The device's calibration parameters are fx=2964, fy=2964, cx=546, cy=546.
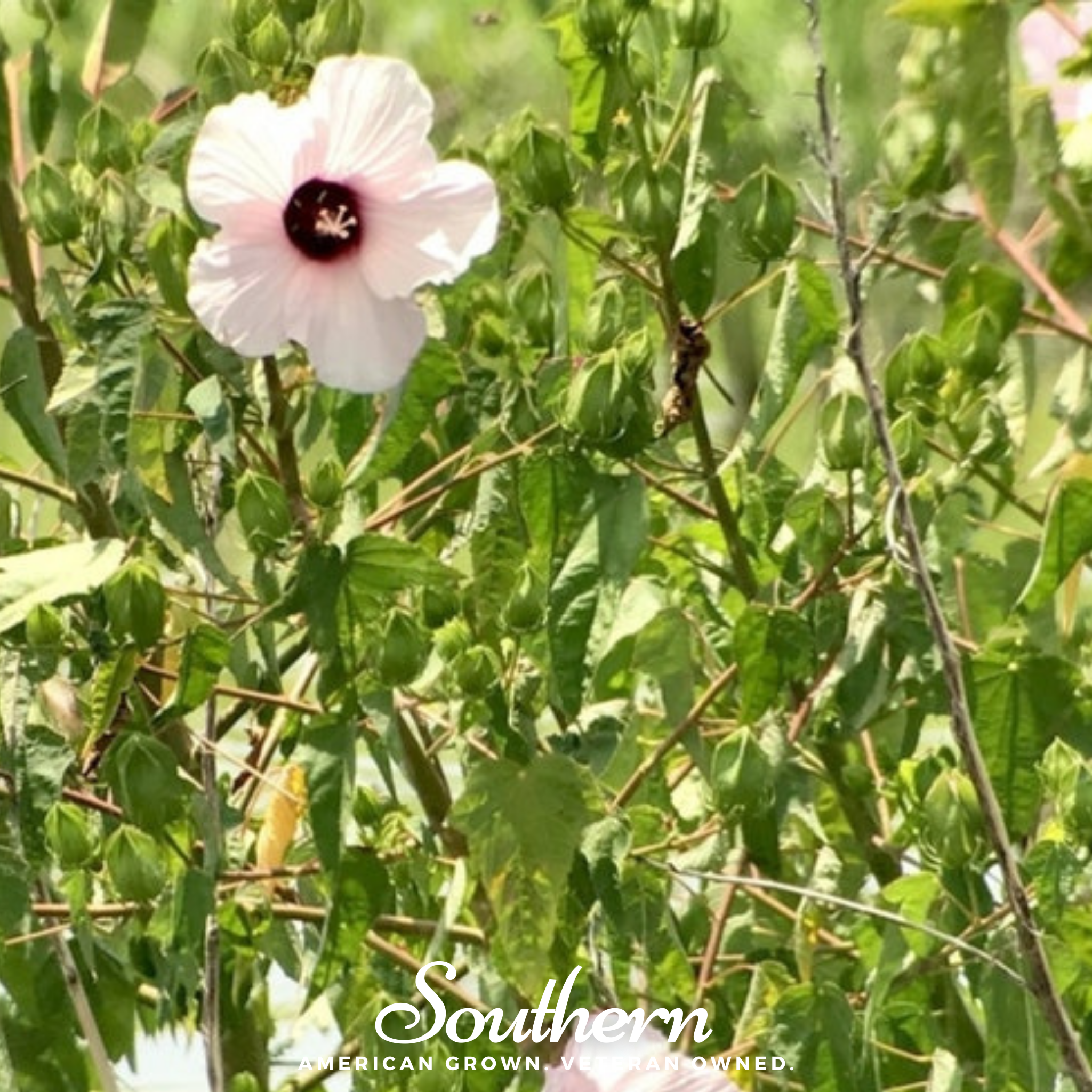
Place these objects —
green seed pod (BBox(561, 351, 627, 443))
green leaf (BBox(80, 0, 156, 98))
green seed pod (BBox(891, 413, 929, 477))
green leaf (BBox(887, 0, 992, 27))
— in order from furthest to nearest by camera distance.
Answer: green leaf (BBox(80, 0, 156, 98)), green seed pod (BBox(891, 413, 929, 477)), green seed pod (BBox(561, 351, 627, 443)), green leaf (BBox(887, 0, 992, 27))

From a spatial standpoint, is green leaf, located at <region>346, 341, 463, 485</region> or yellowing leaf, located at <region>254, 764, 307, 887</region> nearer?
green leaf, located at <region>346, 341, 463, 485</region>

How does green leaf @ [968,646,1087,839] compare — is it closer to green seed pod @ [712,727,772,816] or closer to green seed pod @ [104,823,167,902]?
green seed pod @ [712,727,772,816]

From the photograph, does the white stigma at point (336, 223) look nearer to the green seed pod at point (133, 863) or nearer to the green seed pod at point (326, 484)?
the green seed pod at point (326, 484)

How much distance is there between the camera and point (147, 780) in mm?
1007

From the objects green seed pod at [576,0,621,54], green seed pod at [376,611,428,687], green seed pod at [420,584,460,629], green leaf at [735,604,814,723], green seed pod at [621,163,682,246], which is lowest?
green leaf at [735,604,814,723]

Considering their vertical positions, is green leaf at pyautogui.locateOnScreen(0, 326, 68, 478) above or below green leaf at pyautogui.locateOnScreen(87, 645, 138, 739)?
above

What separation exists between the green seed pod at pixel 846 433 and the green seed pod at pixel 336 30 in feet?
0.69

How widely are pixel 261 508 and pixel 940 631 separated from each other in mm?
249

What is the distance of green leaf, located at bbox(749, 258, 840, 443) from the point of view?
1.01 metres

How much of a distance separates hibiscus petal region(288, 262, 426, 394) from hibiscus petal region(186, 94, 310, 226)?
4cm

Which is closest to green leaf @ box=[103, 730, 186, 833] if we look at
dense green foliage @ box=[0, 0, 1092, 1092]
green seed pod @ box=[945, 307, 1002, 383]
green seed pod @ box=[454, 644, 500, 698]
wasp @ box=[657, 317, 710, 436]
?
dense green foliage @ box=[0, 0, 1092, 1092]

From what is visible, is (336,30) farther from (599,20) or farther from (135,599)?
(135,599)

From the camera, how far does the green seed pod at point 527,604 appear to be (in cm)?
102

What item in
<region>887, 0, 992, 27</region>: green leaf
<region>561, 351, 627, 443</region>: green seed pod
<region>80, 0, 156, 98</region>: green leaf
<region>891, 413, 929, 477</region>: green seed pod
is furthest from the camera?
<region>80, 0, 156, 98</region>: green leaf
